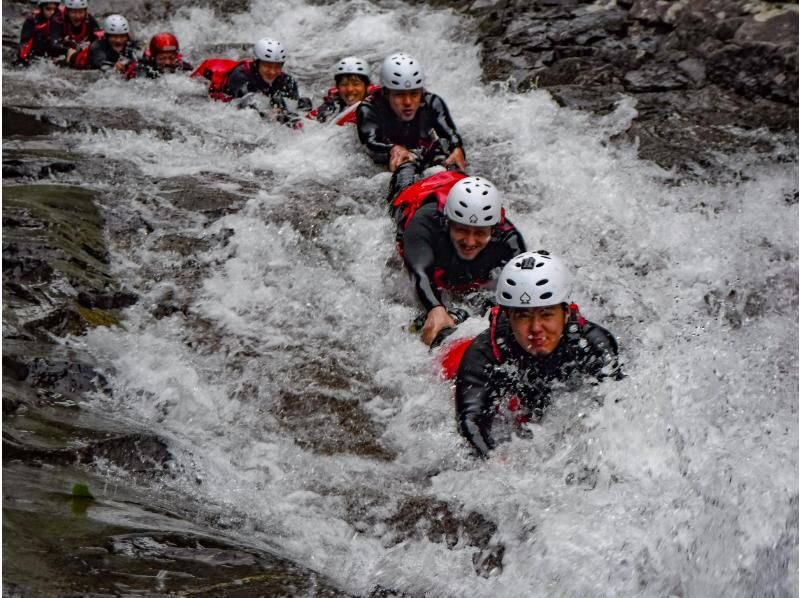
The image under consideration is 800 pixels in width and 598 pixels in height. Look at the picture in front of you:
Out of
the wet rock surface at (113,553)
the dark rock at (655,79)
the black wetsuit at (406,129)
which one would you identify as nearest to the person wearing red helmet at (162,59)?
the black wetsuit at (406,129)

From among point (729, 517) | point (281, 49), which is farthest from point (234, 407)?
point (281, 49)

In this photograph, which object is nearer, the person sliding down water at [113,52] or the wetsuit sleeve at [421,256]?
the wetsuit sleeve at [421,256]

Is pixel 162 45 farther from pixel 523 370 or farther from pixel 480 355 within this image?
pixel 523 370

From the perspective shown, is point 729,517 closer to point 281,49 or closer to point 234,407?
point 234,407

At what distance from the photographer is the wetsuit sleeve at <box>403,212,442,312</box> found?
23.3 feet

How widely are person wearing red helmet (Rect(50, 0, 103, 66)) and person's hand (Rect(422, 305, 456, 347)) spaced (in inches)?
369

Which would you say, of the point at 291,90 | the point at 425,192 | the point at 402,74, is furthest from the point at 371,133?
the point at 291,90

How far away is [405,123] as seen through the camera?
10.1 metres

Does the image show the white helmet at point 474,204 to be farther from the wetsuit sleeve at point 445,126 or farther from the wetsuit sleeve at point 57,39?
the wetsuit sleeve at point 57,39

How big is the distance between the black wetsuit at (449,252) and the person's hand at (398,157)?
204 centimetres

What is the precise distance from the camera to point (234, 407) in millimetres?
6141

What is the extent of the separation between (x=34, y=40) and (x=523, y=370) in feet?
38.0

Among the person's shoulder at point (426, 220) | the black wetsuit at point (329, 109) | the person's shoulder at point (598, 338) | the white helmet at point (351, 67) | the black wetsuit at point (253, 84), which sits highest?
the person's shoulder at point (598, 338)

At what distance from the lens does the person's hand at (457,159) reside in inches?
372
